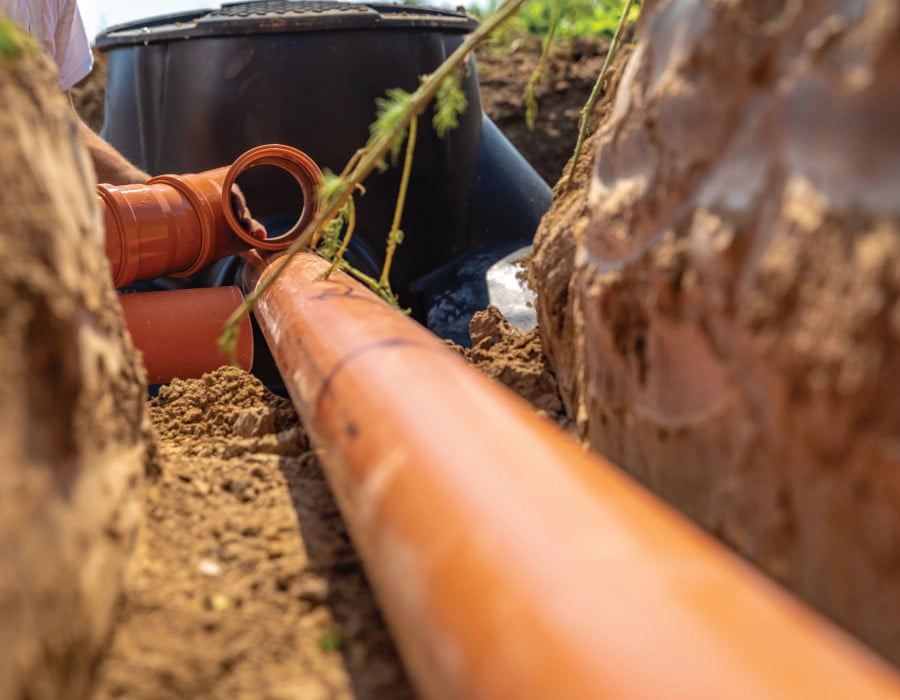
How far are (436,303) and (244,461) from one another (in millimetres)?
1730

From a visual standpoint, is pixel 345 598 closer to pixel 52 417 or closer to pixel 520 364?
pixel 52 417

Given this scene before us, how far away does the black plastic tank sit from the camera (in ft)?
9.70

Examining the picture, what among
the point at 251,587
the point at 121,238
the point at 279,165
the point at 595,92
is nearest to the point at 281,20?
the point at 279,165

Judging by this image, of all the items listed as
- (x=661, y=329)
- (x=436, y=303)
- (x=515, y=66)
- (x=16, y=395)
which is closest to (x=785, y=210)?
(x=661, y=329)

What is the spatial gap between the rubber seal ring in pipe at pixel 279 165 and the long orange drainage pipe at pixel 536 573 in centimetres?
146

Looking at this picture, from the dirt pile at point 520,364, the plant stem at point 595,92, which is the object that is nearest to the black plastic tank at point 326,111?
the dirt pile at point 520,364

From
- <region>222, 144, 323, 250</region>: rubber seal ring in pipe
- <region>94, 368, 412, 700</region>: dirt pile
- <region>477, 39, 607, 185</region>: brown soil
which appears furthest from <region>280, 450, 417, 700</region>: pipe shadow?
<region>477, 39, 607, 185</region>: brown soil

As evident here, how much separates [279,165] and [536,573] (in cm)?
197

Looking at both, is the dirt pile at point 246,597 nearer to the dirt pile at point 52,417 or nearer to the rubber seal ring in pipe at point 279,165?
the dirt pile at point 52,417

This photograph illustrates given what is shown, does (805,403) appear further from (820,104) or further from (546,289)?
(546,289)

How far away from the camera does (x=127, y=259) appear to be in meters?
2.25

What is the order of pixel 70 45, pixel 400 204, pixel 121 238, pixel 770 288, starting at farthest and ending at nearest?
pixel 70 45
pixel 121 238
pixel 400 204
pixel 770 288

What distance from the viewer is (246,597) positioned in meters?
0.96

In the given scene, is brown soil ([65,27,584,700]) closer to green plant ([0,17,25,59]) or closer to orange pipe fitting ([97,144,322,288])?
green plant ([0,17,25,59])
